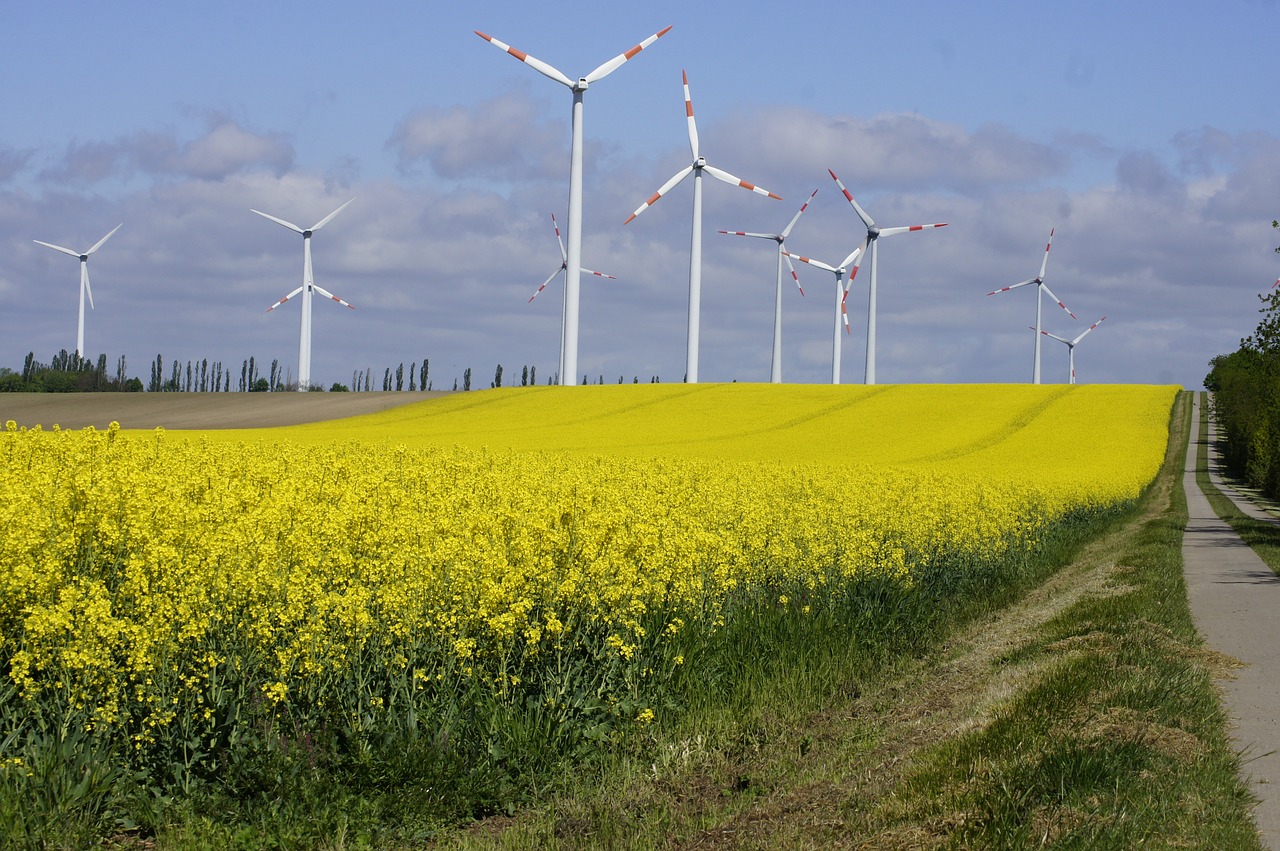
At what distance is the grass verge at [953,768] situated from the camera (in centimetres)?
633

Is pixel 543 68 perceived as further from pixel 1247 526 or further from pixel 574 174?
pixel 1247 526

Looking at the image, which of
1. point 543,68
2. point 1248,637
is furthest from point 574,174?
point 1248,637

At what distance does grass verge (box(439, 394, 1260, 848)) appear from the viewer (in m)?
6.33

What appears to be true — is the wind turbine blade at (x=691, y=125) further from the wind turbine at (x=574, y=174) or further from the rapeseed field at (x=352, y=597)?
the rapeseed field at (x=352, y=597)

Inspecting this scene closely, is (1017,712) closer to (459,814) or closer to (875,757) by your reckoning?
(875,757)

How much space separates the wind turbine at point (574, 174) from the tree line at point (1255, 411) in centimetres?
2901

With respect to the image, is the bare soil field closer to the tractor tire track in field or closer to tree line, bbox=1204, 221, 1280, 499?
the tractor tire track in field

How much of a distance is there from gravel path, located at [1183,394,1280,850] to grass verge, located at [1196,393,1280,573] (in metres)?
0.31

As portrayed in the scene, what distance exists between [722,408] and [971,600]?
48.9m

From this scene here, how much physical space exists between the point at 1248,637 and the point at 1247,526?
23.2 m

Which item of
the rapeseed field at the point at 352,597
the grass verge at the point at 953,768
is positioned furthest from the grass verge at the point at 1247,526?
the grass verge at the point at 953,768

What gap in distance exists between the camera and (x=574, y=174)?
190 ft

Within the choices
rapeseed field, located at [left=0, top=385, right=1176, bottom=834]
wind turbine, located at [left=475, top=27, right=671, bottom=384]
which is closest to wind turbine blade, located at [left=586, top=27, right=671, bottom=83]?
wind turbine, located at [left=475, top=27, right=671, bottom=384]

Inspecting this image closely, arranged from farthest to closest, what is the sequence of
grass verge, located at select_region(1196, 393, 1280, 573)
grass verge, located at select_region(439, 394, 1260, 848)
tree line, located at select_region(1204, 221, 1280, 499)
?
tree line, located at select_region(1204, 221, 1280, 499) → grass verge, located at select_region(1196, 393, 1280, 573) → grass verge, located at select_region(439, 394, 1260, 848)
